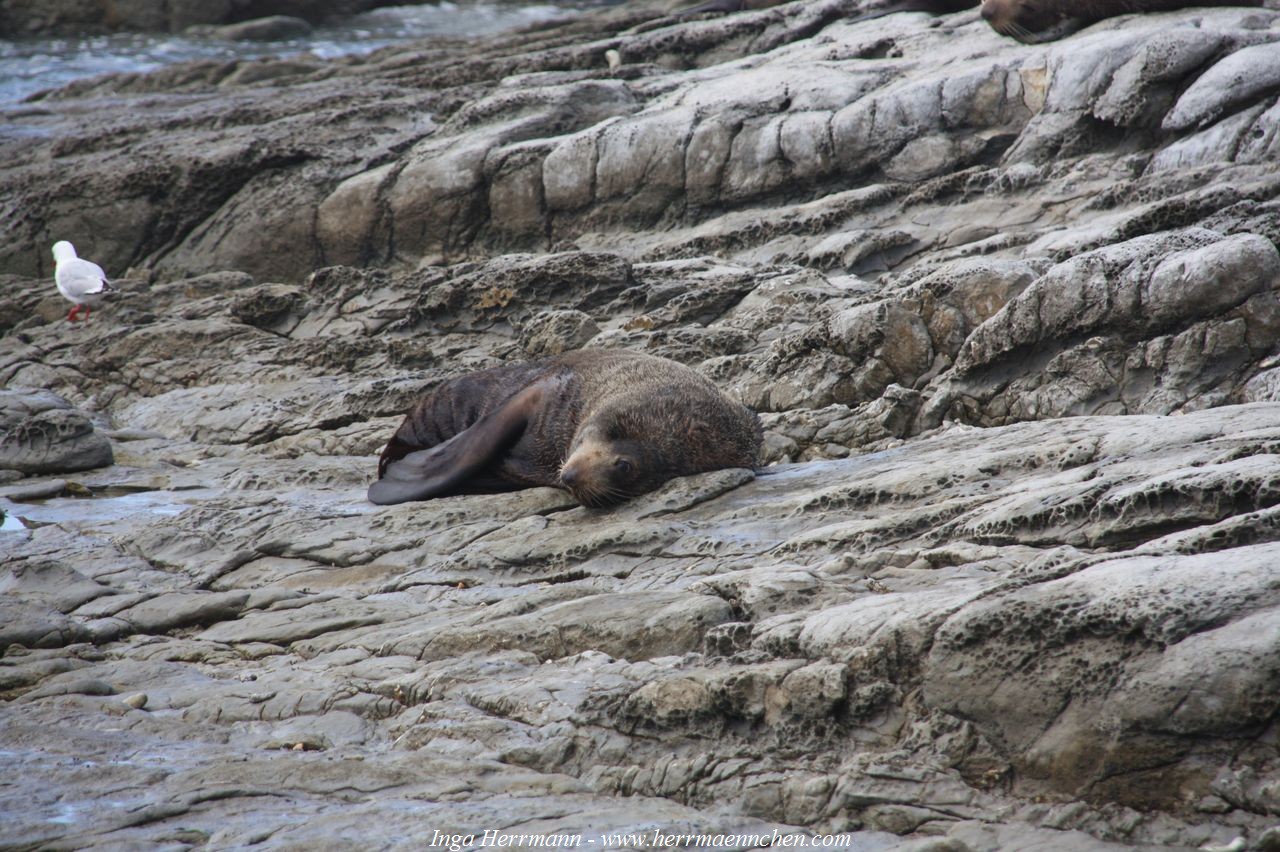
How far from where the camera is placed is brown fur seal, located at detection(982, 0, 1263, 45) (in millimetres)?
13266

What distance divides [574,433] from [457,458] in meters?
0.84

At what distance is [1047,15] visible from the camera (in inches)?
529

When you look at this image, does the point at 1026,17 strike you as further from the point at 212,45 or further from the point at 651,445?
A: the point at 212,45

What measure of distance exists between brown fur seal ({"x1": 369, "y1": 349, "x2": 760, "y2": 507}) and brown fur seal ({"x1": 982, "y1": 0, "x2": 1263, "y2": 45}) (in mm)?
7830

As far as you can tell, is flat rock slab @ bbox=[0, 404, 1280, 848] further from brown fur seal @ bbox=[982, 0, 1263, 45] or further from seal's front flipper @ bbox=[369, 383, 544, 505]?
brown fur seal @ bbox=[982, 0, 1263, 45]

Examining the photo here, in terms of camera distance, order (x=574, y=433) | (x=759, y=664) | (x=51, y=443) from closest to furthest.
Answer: (x=759, y=664) → (x=574, y=433) → (x=51, y=443)

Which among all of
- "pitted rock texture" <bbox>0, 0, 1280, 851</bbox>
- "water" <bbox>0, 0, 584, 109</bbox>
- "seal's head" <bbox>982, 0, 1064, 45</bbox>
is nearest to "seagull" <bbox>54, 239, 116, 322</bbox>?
"pitted rock texture" <bbox>0, 0, 1280, 851</bbox>

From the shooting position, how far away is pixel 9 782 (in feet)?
12.1

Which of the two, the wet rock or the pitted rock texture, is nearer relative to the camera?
the pitted rock texture

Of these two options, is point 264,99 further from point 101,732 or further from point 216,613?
point 101,732

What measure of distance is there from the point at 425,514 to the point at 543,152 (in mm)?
7957

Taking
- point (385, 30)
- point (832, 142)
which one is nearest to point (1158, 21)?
point (832, 142)

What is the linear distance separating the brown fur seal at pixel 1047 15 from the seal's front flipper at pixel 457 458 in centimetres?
848

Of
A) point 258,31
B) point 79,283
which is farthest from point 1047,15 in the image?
point 258,31
